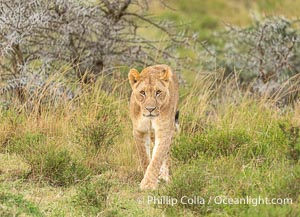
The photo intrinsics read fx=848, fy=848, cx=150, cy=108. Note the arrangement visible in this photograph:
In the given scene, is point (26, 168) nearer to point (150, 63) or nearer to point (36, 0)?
point (36, 0)

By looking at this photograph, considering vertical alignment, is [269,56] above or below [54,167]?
above

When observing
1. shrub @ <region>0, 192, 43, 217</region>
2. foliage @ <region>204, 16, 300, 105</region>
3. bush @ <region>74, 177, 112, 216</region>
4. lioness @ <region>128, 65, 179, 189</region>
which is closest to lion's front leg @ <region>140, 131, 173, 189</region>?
lioness @ <region>128, 65, 179, 189</region>

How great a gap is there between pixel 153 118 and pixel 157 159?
35cm

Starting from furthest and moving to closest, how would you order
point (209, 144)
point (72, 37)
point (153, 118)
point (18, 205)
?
point (72, 37) → point (209, 144) → point (153, 118) → point (18, 205)

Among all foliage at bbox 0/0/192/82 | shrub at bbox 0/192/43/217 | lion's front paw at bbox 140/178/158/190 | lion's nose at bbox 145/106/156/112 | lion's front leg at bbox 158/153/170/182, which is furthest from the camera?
foliage at bbox 0/0/192/82

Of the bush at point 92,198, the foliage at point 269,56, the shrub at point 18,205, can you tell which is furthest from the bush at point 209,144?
the foliage at point 269,56

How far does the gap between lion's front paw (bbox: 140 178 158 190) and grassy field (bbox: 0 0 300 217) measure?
0.21ft

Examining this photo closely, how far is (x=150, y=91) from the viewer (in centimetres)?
707

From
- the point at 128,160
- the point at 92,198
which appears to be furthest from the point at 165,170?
the point at 92,198

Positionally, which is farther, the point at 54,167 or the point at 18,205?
the point at 54,167

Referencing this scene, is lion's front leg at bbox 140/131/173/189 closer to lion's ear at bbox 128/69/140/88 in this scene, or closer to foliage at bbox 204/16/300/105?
lion's ear at bbox 128/69/140/88

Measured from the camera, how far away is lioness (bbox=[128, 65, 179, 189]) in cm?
702

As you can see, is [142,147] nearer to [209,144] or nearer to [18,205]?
[209,144]

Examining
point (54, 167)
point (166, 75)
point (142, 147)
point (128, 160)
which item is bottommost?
point (128, 160)
